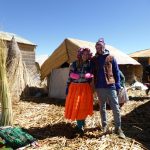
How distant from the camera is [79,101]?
5938 mm

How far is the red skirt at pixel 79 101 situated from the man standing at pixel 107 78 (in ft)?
0.78

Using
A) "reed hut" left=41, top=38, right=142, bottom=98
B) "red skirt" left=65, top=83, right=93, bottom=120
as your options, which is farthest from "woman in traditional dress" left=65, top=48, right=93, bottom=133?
"reed hut" left=41, top=38, right=142, bottom=98

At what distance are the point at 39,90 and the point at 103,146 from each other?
22.2 feet

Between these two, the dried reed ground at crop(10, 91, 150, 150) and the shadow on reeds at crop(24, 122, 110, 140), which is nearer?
the dried reed ground at crop(10, 91, 150, 150)

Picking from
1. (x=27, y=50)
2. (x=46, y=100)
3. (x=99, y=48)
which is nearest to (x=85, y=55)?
(x=99, y=48)

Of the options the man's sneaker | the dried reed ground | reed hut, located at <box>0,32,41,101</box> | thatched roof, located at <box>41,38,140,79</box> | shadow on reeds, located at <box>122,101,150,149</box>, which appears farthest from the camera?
thatched roof, located at <box>41,38,140,79</box>

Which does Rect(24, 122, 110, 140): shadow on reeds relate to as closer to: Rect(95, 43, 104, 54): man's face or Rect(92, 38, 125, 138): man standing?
Rect(92, 38, 125, 138): man standing

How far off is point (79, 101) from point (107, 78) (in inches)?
27.8

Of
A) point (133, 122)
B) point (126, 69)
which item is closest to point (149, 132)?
point (133, 122)

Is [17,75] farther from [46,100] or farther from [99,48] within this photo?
[99,48]

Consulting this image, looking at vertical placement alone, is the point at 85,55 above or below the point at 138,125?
above

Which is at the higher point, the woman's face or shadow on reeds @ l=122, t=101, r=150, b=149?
the woman's face

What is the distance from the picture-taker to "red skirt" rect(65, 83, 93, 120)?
5.92 meters

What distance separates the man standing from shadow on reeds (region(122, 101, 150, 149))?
45cm
